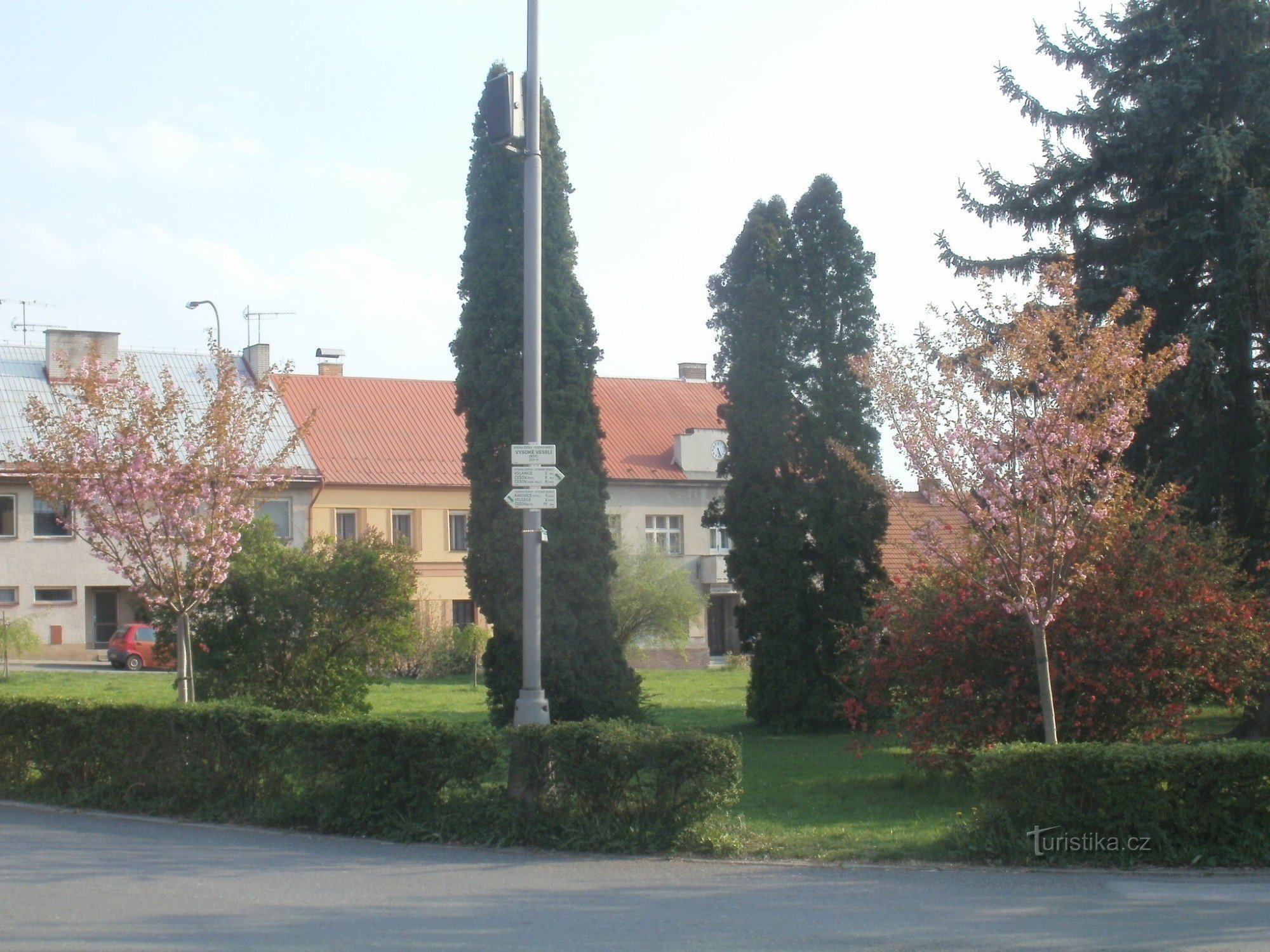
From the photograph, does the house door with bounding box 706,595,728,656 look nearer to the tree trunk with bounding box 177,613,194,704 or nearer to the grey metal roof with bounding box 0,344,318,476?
the grey metal roof with bounding box 0,344,318,476

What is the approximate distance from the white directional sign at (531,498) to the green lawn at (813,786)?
2083 millimetres

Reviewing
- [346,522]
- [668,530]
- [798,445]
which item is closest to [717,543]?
[668,530]

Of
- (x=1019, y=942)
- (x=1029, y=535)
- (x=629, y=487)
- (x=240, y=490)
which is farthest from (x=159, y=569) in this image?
(x=629, y=487)

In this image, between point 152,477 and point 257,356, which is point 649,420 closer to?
point 257,356

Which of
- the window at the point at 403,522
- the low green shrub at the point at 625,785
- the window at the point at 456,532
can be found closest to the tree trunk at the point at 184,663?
the low green shrub at the point at 625,785

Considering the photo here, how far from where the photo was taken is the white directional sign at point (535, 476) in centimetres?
1158

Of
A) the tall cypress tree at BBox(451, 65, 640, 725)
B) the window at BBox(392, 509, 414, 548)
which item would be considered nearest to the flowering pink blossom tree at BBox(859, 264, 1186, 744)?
the tall cypress tree at BBox(451, 65, 640, 725)

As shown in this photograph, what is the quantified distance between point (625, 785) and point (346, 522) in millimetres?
37218

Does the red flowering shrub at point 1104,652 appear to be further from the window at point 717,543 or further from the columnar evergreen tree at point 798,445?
the window at point 717,543

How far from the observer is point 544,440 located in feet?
58.4

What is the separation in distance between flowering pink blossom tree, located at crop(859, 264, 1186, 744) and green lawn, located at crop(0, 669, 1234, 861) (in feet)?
6.24

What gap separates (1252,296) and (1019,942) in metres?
11.3

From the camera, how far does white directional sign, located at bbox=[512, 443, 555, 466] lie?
11.6 m

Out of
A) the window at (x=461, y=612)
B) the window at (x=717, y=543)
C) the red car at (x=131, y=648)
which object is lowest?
the red car at (x=131, y=648)
